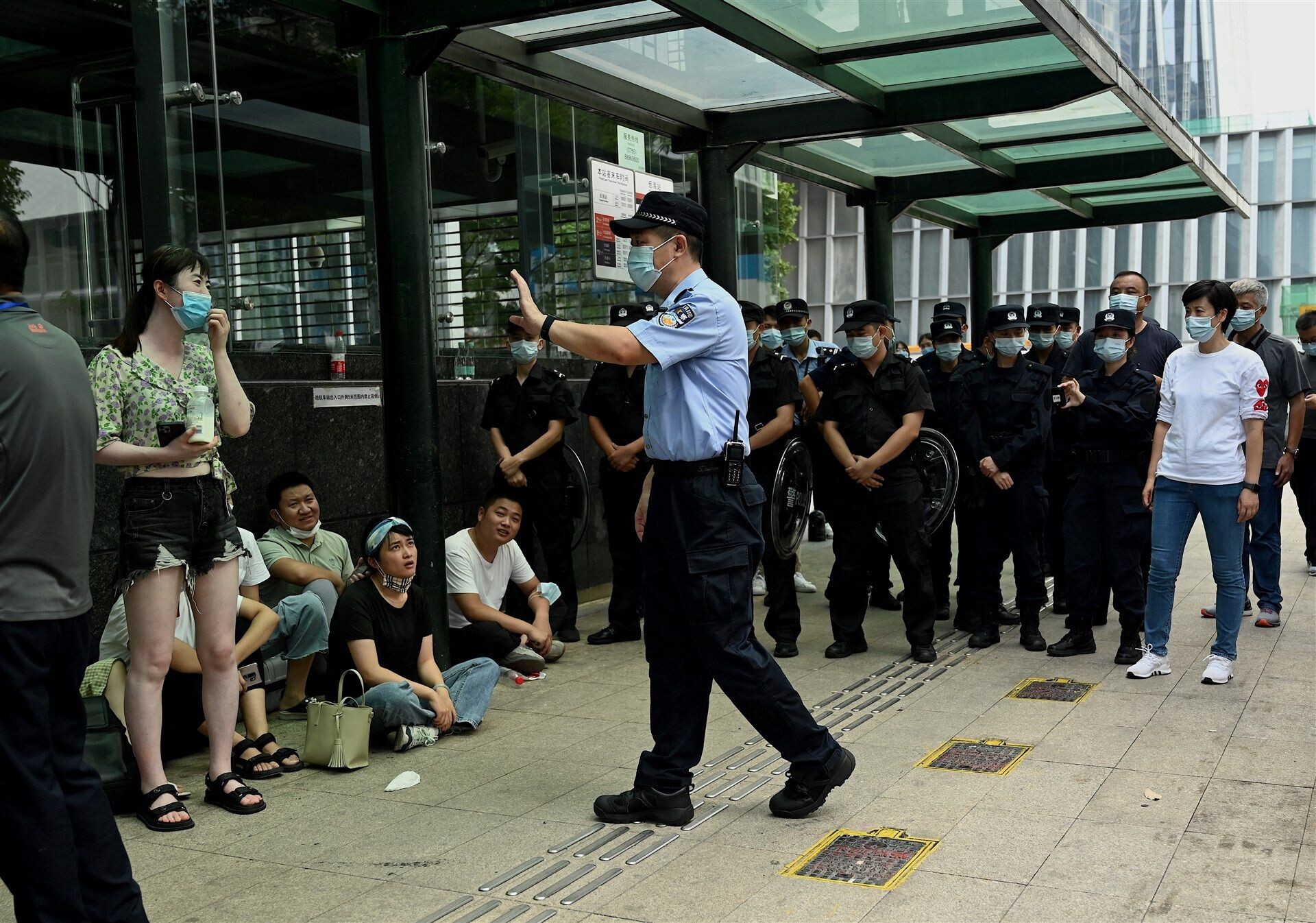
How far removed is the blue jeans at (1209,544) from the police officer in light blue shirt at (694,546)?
2.64 m

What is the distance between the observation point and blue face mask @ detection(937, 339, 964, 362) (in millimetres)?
8328

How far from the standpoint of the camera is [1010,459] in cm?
762

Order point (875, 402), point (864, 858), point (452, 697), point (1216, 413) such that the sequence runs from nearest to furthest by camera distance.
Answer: point (864, 858) → point (452, 697) → point (1216, 413) → point (875, 402)

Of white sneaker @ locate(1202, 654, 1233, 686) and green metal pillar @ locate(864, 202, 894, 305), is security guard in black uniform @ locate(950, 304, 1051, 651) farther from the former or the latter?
green metal pillar @ locate(864, 202, 894, 305)

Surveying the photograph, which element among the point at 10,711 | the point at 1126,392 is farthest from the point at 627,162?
the point at 10,711

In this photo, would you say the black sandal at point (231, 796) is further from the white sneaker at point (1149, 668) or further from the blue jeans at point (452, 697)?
the white sneaker at point (1149, 668)

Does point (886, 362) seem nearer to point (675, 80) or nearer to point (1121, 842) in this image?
point (675, 80)

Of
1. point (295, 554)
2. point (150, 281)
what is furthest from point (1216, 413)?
point (150, 281)

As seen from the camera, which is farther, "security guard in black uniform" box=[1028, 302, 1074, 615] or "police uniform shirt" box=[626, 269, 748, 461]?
"security guard in black uniform" box=[1028, 302, 1074, 615]

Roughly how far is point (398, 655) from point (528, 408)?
2626 millimetres

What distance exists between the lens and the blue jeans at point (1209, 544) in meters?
6.42

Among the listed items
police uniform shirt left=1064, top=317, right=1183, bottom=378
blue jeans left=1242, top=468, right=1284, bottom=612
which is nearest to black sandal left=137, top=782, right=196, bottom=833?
police uniform shirt left=1064, top=317, right=1183, bottom=378

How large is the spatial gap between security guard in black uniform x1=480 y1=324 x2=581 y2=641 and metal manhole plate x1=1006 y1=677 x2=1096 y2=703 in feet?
9.25

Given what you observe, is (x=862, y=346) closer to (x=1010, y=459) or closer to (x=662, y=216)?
(x=1010, y=459)
